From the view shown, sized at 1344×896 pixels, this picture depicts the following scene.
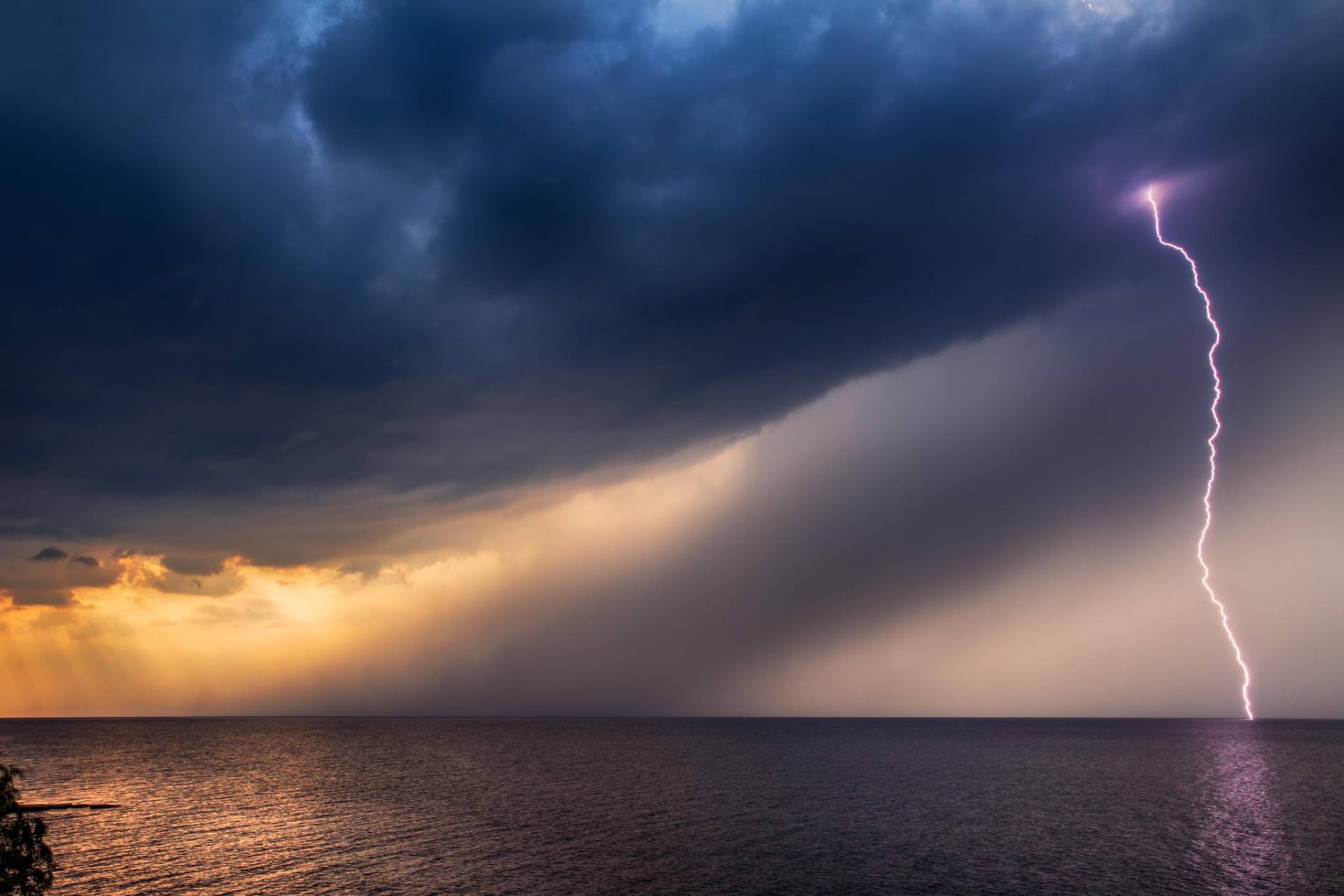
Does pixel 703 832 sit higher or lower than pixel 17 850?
lower

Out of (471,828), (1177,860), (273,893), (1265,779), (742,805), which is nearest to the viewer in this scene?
(273,893)

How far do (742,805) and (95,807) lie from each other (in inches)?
3146

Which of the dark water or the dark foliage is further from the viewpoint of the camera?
the dark water

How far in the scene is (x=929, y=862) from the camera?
63562mm

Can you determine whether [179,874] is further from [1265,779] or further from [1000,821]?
[1265,779]

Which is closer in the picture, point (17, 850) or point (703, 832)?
point (17, 850)

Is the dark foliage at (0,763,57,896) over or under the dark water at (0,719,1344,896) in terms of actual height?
over

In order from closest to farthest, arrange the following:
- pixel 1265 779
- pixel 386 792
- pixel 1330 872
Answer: pixel 1330 872 < pixel 386 792 < pixel 1265 779

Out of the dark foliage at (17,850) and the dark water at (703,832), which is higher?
the dark foliage at (17,850)

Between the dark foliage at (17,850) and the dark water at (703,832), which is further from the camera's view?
the dark water at (703,832)

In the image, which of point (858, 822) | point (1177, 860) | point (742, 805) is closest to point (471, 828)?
point (742, 805)

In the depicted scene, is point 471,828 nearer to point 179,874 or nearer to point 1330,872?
point 179,874

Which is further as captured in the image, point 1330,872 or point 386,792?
point 386,792

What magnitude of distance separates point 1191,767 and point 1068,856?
11937 centimetres
